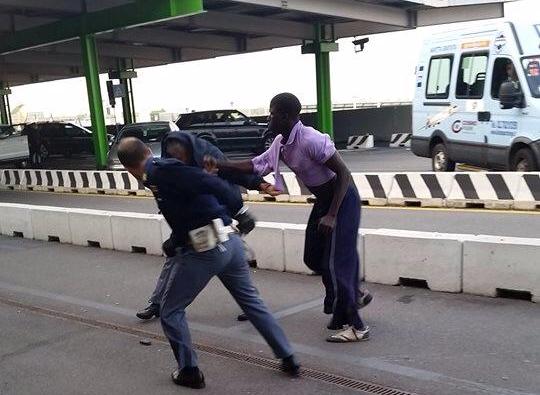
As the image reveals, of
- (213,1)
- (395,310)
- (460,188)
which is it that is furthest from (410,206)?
(213,1)

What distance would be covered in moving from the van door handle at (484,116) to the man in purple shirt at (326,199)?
7.58 meters

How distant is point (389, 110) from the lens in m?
30.7

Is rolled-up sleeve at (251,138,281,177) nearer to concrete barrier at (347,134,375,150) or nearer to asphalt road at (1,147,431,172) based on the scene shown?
asphalt road at (1,147,431,172)

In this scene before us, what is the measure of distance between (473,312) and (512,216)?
176 inches

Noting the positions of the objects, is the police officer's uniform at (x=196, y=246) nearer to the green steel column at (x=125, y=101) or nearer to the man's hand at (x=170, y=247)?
the man's hand at (x=170, y=247)

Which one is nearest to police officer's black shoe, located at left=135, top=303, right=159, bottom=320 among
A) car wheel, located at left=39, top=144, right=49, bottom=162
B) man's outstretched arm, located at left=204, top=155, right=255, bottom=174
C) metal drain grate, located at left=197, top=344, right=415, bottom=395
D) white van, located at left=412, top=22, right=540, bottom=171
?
metal drain grate, located at left=197, top=344, right=415, bottom=395

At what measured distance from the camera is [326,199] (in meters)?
4.50

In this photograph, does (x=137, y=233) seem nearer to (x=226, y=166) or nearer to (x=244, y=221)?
(x=226, y=166)

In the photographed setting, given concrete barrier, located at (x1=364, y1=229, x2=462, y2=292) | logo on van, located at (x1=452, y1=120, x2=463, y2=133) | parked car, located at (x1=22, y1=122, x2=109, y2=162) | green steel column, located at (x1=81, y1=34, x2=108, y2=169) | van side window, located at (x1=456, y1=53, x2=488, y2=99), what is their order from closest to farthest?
concrete barrier, located at (x1=364, y1=229, x2=462, y2=292) < van side window, located at (x1=456, y1=53, x2=488, y2=99) < logo on van, located at (x1=452, y1=120, x2=463, y2=133) < green steel column, located at (x1=81, y1=34, x2=108, y2=169) < parked car, located at (x1=22, y1=122, x2=109, y2=162)

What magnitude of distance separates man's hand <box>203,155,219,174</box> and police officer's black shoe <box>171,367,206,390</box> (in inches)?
50.8

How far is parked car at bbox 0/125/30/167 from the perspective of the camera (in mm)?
22719

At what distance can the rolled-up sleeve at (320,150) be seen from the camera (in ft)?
14.0

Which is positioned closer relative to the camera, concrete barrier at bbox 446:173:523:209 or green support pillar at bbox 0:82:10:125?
concrete barrier at bbox 446:173:523:209

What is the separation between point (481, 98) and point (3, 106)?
4493 centimetres
